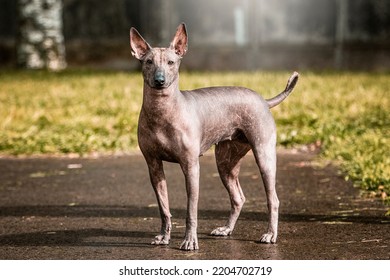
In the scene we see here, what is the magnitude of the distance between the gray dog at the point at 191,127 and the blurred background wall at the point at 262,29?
1472cm

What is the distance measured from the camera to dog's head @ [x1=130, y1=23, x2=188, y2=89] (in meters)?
5.91

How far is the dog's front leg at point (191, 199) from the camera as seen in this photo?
239 inches

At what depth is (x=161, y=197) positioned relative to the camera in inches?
250

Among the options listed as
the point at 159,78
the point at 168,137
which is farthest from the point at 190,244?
the point at 159,78

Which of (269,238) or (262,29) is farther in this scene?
(262,29)

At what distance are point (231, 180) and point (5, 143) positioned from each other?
17.1ft

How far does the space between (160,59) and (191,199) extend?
88cm

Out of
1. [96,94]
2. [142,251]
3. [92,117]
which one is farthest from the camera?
[96,94]

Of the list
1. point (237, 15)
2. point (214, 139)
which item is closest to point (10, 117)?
point (214, 139)

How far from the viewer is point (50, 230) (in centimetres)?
707

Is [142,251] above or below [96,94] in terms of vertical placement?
above

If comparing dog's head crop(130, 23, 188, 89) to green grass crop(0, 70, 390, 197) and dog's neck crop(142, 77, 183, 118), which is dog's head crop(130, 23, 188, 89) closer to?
dog's neck crop(142, 77, 183, 118)

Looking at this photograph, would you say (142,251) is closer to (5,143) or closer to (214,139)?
(214,139)

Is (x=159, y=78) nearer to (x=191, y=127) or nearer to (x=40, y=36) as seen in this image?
(x=191, y=127)
